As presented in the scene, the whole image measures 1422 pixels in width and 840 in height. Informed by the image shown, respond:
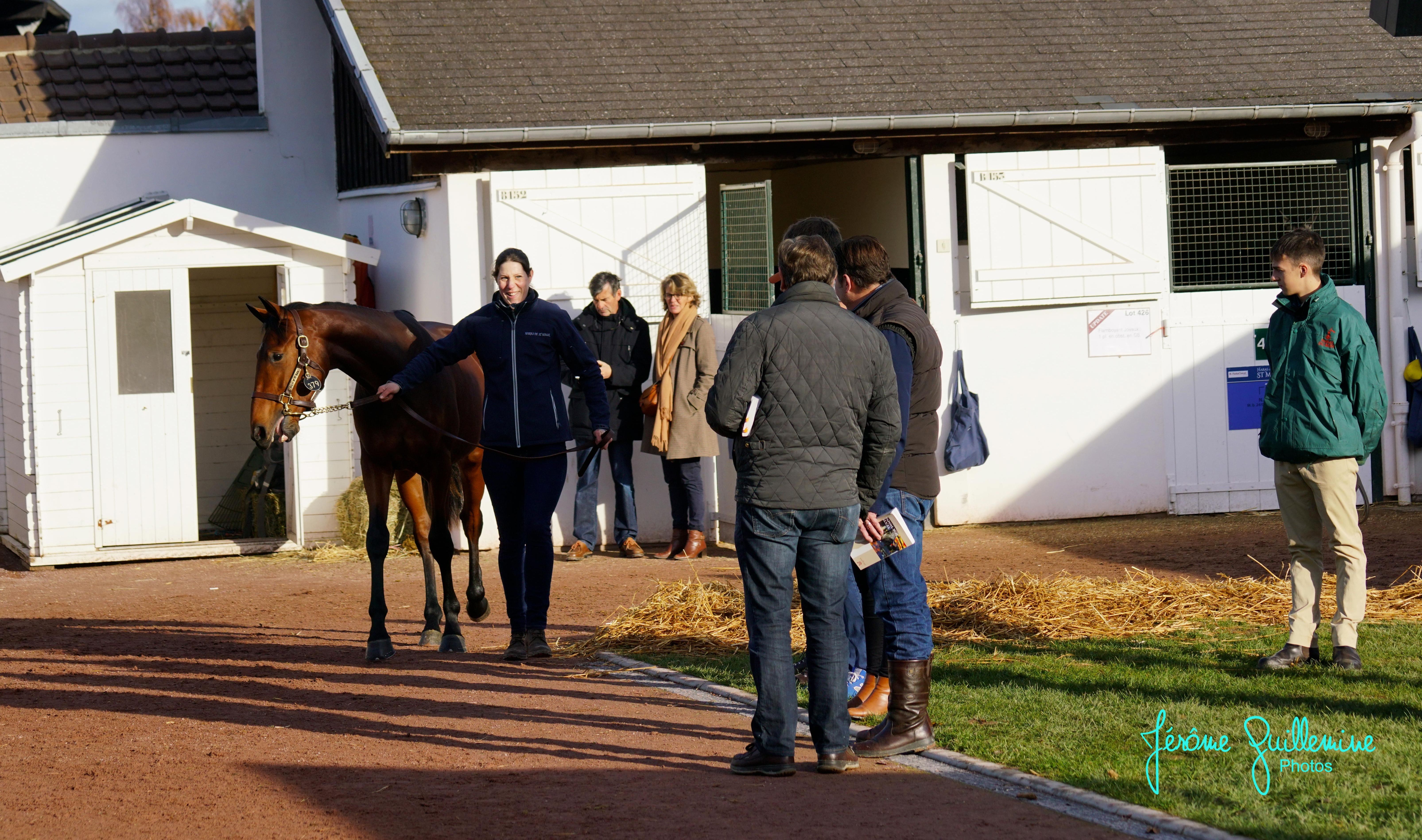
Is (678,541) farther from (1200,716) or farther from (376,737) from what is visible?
(1200,716)

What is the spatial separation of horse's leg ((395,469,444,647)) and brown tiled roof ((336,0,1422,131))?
3810 mm

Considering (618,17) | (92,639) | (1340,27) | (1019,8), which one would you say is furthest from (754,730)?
(1340,27)

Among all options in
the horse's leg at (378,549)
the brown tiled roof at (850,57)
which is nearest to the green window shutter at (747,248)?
the brown tiled roof at (850,57)

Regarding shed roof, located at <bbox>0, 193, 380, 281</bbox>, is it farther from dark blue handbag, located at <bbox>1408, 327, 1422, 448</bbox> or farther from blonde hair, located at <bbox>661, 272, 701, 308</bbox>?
dark blue handbag, located at <bbox>1408, 327, 1422, 448</bbox>

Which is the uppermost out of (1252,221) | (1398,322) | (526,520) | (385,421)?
(1252,221)

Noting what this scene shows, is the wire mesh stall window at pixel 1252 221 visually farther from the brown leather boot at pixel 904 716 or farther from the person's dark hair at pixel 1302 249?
the brown leather boot at pixel 904 716

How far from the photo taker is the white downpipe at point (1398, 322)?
12289 mm

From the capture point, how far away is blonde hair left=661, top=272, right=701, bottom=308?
10852 mm

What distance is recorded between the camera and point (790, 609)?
5.02 m

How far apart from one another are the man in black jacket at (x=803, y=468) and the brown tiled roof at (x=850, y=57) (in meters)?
6.79

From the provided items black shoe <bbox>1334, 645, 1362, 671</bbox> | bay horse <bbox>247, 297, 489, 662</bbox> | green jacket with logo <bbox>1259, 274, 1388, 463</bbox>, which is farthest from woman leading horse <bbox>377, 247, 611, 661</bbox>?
black shoe <bbox>1334, 645, 1362, 671</bbox>

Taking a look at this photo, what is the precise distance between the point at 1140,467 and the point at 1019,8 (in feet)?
13.5

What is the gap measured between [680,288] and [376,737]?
5.50 meters

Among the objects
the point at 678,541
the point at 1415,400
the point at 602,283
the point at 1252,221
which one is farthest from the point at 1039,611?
the point at 1252,221
